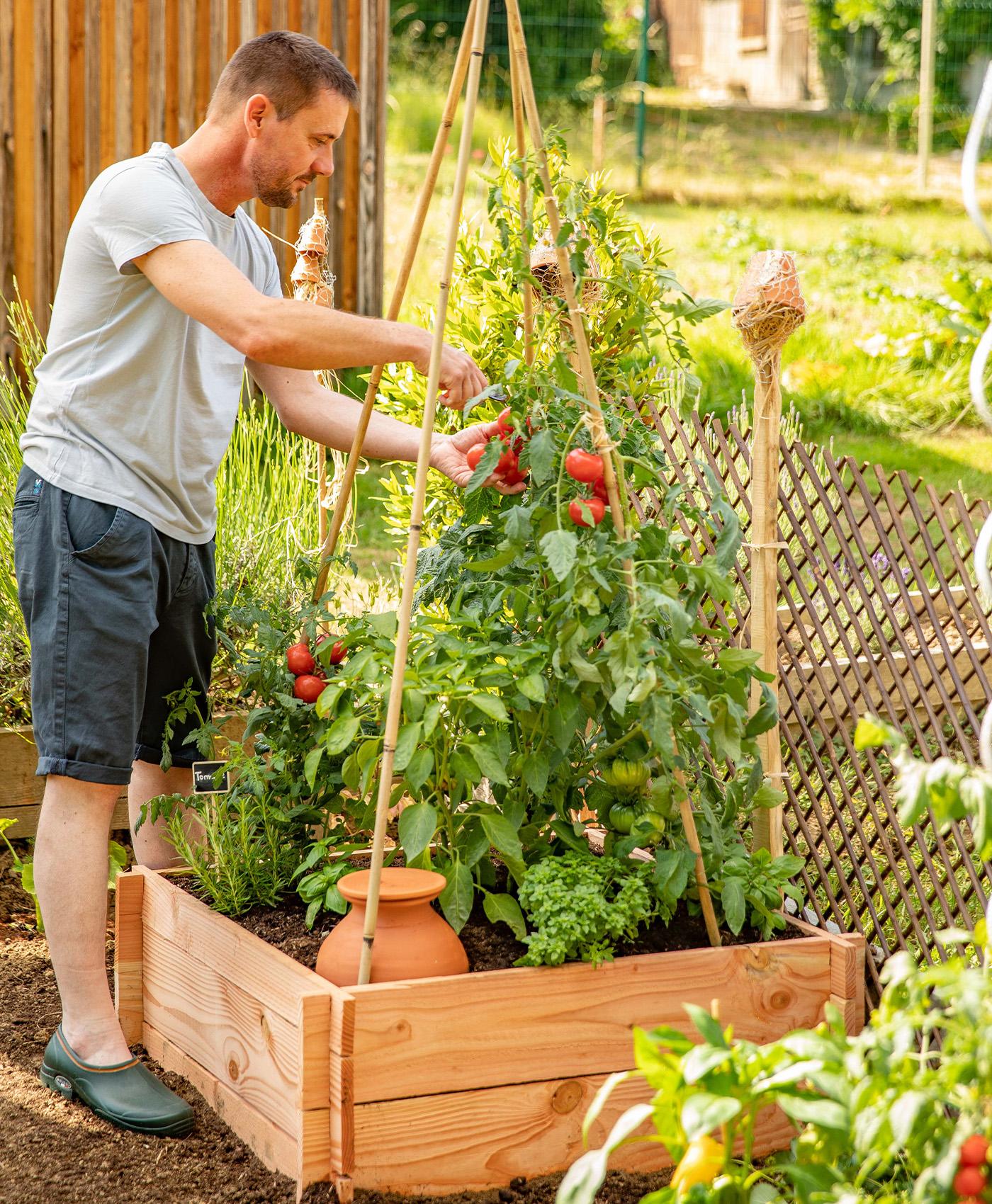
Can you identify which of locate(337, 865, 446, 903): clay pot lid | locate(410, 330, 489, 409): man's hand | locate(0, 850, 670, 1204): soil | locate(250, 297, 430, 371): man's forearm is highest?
locate(250, 297, 430, 371): man's forearm

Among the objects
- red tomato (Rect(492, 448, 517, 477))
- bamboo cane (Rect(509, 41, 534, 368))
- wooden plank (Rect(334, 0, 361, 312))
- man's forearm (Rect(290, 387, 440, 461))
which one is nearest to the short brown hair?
bamboo cane (Rect(509, 41, 534, 368))

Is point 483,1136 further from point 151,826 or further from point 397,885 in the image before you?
point 151,826

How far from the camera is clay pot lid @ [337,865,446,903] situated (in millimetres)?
1935

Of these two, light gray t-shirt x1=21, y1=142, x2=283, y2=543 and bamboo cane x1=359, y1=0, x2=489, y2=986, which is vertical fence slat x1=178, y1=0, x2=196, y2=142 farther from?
bamboo cane x1=359, y1=0, x2=489, y2=986

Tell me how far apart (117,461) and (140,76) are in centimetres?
348

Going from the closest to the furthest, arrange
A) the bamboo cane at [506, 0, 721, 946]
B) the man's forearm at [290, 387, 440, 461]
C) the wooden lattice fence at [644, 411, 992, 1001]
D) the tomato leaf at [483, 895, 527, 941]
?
the bamboo cane at [506, 0, 721, 946]
the tomato leaf at [483, 895, 527, 941]
the wooden lattice fence at [644, 411, 992, 1001]
the man's forearm at [290, 387, 440, 461]

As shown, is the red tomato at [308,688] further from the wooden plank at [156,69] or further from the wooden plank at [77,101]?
the wooden plank at [156,69]

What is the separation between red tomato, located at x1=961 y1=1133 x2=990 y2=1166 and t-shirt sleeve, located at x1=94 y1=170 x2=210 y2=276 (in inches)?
63.0

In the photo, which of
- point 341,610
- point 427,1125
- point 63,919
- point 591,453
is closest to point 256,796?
point 63,919

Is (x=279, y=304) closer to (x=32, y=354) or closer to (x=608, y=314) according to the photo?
(x=608, y=314)

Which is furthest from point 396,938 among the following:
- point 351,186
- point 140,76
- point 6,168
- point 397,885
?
point 351,186

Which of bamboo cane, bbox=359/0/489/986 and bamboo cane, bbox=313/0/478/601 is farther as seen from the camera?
bamboo cane, bbox=313/0/478/601

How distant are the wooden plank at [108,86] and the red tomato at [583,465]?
3.66m

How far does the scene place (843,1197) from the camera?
1299 mm
